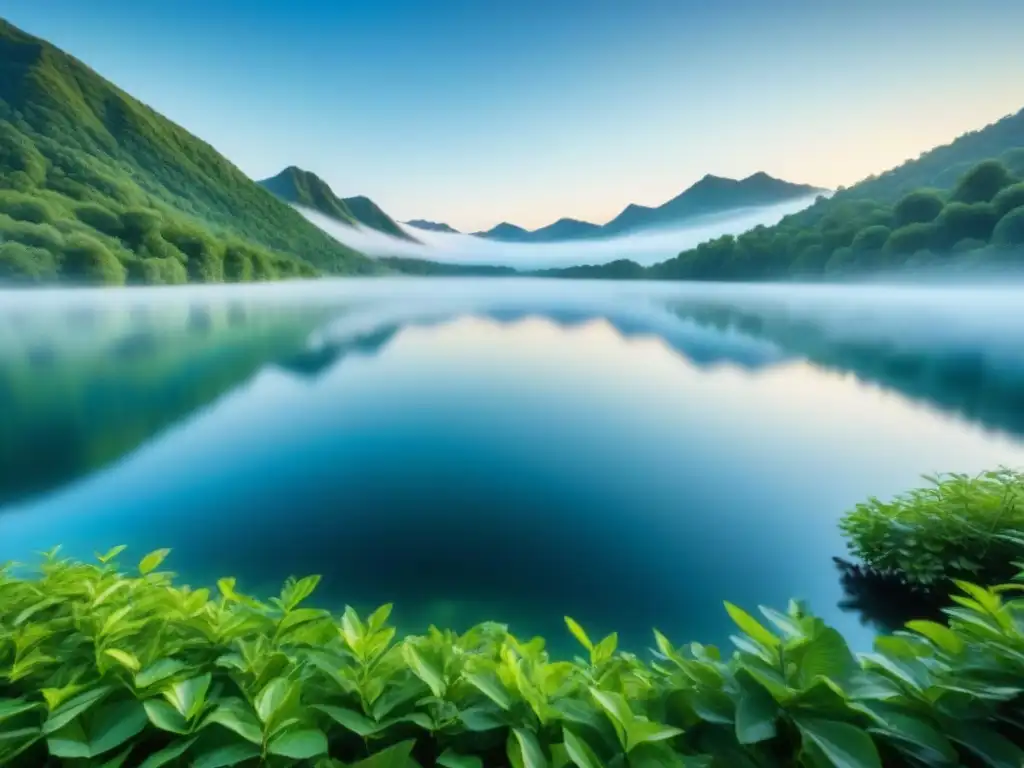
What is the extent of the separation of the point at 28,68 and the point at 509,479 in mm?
153708

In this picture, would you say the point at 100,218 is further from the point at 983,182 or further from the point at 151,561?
the point at 983,182

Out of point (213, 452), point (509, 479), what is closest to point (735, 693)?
point (509, 479)

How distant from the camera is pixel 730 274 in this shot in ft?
211

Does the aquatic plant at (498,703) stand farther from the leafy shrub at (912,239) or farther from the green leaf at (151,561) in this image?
the leafy shrub at (912,239)

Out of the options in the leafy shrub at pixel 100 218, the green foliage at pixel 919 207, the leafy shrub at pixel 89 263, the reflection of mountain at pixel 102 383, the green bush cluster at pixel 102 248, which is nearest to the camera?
the reflection of mountain at pixel 102 383

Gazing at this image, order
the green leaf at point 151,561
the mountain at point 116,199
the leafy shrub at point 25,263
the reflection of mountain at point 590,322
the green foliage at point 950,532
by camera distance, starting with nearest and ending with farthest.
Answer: the green leaf at point 151,561
the green foliage at point 950,532
the reflection of mountain at point 590,322
the leafy shrub at point 25,263
the mountain at point 116,199

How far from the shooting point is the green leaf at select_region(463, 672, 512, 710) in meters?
1.22

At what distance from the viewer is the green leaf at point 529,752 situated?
106 cm

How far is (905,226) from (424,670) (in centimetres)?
5553

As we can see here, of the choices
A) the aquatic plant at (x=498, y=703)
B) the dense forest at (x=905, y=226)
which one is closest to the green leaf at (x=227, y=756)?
the aquatic plant at (x=498, y=703)

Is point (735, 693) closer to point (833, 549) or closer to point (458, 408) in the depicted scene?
point (833, 549)

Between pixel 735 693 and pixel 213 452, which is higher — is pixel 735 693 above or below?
above

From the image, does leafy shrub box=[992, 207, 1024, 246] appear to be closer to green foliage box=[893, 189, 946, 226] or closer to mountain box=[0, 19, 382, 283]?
green foliage box=[893, 189, 946, 226]

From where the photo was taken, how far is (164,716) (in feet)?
3.76
